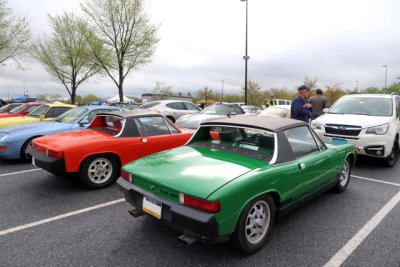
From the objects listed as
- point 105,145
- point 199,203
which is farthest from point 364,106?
point 105,145

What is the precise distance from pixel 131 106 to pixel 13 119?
8469 mm

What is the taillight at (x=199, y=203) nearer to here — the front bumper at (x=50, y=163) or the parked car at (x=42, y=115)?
the front bumper at (x=50, y=163)

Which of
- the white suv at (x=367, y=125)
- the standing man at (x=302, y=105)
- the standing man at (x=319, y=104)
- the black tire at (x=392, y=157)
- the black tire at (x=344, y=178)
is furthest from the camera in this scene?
the standing man at (x=319, y=104)

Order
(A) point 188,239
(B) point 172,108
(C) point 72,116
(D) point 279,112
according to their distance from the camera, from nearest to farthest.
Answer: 1. (A) point 188,239
2. (C) point 72,116
3. (D) point 279,112
4. (B) point 172,108

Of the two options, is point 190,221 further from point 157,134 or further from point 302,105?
point 302,105

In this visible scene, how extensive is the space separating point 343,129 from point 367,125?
0.47m

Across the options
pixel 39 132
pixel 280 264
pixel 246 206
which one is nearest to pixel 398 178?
pixel 280 264

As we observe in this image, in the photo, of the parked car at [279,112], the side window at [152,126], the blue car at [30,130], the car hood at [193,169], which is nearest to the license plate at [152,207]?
the car hood at [193,169]

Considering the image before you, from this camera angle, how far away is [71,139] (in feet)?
13.8

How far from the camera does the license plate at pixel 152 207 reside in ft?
7.58

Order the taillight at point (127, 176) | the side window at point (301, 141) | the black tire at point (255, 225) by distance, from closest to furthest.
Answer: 1. the black tire at point (255, 225)
2. the taillight at point (127, 176)
3. the side window at point (301, 141)

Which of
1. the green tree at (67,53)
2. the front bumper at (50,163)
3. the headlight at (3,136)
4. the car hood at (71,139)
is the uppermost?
the green tree at (67,53)

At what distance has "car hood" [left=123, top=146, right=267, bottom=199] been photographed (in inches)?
84.7

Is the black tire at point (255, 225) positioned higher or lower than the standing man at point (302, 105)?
lower
